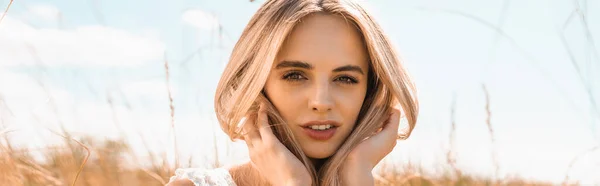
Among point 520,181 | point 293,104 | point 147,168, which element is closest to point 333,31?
point 293,104

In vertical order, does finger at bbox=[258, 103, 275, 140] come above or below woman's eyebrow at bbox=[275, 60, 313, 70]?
below

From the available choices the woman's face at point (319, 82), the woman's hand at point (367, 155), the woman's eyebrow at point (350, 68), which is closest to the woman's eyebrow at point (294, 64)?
the woman's face at point (319, 82)

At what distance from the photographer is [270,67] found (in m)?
3.60

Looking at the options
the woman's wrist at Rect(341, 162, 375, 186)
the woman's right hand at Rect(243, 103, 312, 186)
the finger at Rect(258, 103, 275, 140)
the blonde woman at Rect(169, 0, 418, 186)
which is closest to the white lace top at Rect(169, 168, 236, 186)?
the blonde woman at Rect(169, 0, 418, 186)

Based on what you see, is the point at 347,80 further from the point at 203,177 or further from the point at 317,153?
the point at 203,177

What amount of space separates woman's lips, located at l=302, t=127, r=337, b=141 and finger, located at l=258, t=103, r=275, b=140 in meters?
0.18

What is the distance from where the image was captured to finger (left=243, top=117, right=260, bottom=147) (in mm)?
3762

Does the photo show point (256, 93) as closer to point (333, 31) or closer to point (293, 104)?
point (293, 104)

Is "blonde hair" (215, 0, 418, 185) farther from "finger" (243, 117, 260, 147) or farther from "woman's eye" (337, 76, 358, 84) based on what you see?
"woman's eye" (337, 76, 358, 84)

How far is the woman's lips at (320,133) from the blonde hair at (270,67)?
87 millimetres

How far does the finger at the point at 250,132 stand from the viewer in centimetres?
376

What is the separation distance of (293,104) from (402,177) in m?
1.85

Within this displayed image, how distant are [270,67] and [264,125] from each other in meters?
0.31

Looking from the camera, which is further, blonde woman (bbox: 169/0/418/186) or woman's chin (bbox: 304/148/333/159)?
woman's chin (bbox: 304/148/333/159)
